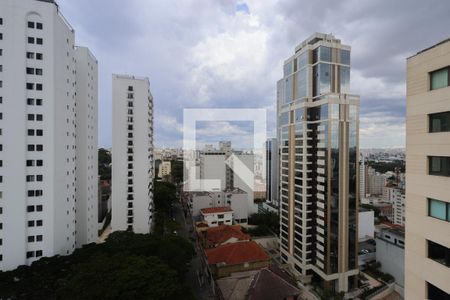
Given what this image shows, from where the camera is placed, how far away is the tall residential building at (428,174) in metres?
4.88

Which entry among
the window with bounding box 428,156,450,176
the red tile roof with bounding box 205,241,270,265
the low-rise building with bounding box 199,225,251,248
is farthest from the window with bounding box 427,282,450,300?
the low-rise building with bounding box 199,225,251,248

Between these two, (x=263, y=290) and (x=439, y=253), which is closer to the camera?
(x=439, y=253)

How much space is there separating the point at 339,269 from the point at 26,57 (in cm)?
2688

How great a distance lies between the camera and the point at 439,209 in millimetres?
5023

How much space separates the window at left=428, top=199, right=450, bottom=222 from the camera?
16.0 feet

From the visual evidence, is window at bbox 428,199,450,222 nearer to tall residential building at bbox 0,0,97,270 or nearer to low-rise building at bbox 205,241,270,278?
low-rise building at bbox 205,241,270,278

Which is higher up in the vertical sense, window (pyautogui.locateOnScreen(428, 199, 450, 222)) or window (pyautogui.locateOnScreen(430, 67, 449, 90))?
window (pyautogui.locateOnScreen(430, 67, 449, 90))

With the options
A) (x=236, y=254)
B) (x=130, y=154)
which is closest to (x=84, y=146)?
(x=130, y=154)

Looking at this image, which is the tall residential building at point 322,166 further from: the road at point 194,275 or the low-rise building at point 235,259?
the road at point 194,275

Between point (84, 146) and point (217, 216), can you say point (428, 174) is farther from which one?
point (217, 216)

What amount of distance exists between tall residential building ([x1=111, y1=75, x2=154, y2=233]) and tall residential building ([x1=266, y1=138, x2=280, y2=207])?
2332 cm

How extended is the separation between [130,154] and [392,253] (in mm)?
27346

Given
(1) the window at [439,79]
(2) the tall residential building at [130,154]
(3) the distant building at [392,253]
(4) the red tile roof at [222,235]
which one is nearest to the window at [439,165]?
(1) the window at [439,79]

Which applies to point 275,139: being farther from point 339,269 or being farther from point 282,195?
point 339,269
